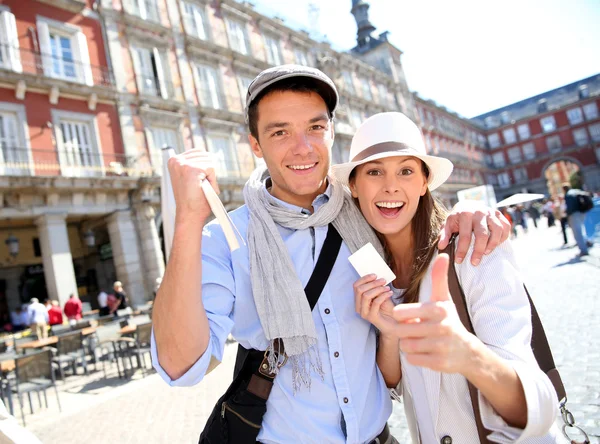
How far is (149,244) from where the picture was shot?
48.7 feet

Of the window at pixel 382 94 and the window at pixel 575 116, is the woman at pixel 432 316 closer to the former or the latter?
the window at pixel 382 94

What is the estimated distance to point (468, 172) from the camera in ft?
162

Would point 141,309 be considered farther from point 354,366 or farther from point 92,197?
point 354,366

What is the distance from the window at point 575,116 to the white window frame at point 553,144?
7.98 ft

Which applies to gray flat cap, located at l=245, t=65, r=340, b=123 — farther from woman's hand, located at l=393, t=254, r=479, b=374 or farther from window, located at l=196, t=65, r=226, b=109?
window, located at l=196, t=65, r=226, b=109

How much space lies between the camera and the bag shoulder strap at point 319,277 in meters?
1.47

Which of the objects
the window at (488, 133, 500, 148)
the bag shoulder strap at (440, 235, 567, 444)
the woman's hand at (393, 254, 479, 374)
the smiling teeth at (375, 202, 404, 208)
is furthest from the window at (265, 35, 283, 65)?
the window at (488, 133, 500, 148)

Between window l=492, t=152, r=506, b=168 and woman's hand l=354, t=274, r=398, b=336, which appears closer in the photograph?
woman's hand l=354, t=274, r=398, b=336

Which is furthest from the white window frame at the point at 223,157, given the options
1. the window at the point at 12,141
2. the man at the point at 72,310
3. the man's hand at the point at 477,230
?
the man's hand at the point at 477,230

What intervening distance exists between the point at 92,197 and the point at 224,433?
47.4 feet

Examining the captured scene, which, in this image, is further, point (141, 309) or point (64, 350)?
point (141, 309)

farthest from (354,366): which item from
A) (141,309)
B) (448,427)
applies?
(141,309)

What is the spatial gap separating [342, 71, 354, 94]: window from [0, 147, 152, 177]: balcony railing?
62.3 feet

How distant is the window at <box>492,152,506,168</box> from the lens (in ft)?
187
